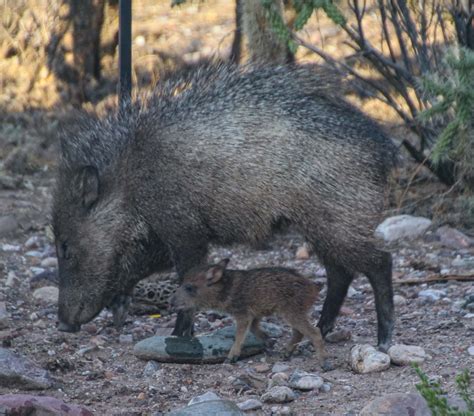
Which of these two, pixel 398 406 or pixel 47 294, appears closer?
pixel 398 406

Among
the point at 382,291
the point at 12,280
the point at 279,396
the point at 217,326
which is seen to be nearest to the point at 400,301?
the point at 382,291

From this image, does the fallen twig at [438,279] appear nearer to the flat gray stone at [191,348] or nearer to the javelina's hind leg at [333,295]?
the javelina's hind leg at [333,295]

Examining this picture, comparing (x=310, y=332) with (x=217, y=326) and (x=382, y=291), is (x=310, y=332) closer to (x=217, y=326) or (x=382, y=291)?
(x=382, y=291)

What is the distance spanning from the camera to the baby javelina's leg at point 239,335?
479 cm

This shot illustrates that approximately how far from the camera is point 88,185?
17.0 ft

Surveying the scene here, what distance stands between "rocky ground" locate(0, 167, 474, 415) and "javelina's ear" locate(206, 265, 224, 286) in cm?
42

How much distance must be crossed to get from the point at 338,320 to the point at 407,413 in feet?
6.36

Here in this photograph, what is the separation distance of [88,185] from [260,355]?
4.16ft

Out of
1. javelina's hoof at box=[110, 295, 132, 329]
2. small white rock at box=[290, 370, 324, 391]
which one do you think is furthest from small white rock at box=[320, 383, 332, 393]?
javelina's hoof at box=[110, 295, 132, 329]

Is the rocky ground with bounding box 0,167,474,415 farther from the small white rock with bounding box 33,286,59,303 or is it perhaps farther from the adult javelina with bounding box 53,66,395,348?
the adult javelina with bounding box 53,66,395,348

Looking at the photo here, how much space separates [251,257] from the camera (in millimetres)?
7016

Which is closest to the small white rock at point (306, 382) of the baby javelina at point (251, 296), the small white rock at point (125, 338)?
the baby javelina at point (251, 296)

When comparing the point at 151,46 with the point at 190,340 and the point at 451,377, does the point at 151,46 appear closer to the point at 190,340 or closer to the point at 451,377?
the point at 190,340

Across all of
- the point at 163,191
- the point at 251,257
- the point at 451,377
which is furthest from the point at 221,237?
the point at 251,257
